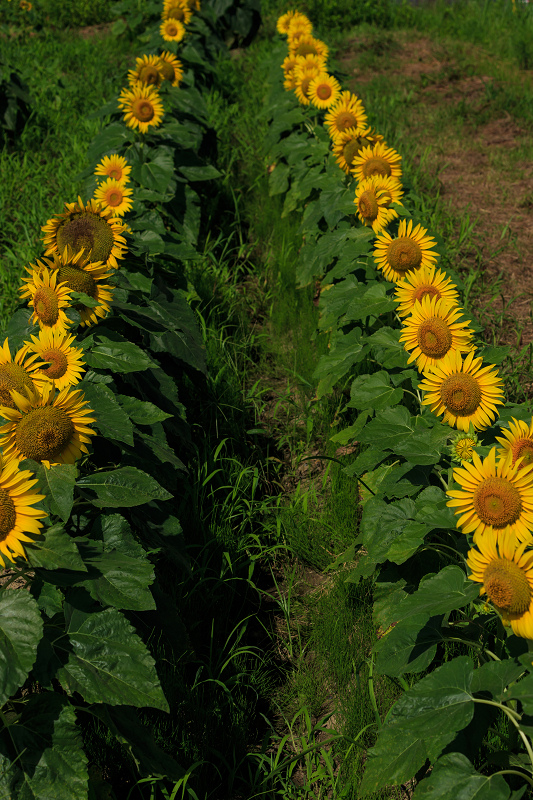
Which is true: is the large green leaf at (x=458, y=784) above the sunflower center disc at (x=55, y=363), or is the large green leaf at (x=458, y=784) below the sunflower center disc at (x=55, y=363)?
below

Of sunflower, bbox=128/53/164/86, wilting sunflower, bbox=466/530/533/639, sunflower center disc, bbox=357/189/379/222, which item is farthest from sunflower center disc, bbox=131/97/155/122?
wilting sunflower, bbox=466/530/533/639

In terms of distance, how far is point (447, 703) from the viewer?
5.07ft

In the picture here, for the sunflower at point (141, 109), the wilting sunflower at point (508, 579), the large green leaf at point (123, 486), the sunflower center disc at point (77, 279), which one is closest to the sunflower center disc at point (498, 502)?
the wilting sunflower at point (508, 579)

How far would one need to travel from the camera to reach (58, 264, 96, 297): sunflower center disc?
7.75 feet

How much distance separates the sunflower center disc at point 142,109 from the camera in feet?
13.3

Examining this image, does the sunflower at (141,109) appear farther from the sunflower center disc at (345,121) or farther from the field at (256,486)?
the sunflower center disc at (345,121)

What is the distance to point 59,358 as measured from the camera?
2.12 m

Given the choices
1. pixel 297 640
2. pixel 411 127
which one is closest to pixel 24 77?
pixel 411 127

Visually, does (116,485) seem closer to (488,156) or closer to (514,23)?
(488,156)

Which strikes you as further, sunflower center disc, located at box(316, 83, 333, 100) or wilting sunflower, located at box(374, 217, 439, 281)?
sunflower center disc, located at box(316, 83, 333, 100)

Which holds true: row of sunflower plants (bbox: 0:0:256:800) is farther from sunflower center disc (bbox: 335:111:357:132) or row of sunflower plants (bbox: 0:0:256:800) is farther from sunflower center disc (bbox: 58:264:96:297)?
sunflower center disc (bbox: 335:111:357:132)

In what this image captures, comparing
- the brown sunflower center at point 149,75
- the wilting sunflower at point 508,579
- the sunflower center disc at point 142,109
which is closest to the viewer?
the wilting sunflower at point 508,579

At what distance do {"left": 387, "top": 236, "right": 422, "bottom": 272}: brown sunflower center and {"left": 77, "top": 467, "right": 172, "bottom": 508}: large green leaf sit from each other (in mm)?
1495

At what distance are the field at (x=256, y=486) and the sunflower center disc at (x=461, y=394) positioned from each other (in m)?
0.02
